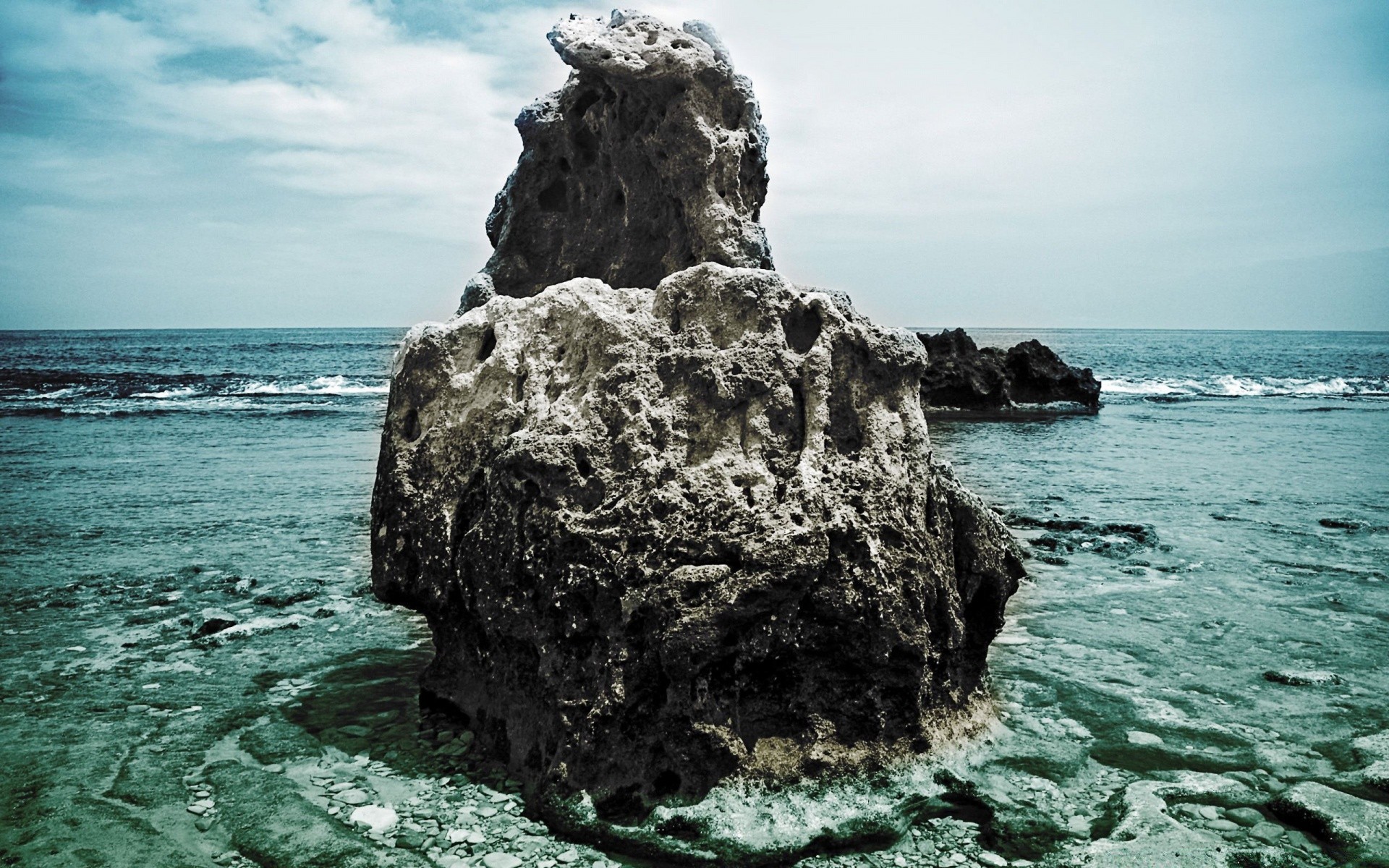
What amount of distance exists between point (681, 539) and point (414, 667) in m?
2.20

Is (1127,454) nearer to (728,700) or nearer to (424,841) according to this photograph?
(728,700)

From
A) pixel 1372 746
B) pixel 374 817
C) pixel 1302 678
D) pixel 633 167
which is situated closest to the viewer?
pixel 374 817

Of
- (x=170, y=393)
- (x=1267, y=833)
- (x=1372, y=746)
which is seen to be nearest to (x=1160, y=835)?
(x=1267, y=833)

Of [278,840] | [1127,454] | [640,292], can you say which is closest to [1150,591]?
[640,292]

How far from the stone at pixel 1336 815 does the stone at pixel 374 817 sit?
326 cm

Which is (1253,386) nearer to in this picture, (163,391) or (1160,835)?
(1160,835)

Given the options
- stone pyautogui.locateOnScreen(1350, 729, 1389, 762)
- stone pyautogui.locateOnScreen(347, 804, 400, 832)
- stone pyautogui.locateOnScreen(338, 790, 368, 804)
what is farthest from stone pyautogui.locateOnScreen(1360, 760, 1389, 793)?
stone pyautogui.locateOnScreen(338, 790, 368, 804)

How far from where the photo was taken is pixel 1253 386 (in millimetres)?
34125

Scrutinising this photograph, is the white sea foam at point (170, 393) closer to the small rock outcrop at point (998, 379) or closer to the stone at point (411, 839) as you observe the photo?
the small rock outcrop at point (998, 379)

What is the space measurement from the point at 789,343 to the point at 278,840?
2713 millimetres

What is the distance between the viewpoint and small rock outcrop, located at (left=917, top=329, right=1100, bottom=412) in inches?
855

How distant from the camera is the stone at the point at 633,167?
5.36 metres

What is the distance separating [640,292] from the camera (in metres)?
4.21

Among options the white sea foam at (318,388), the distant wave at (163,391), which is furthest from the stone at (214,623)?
the white sea foam at (318,388)
